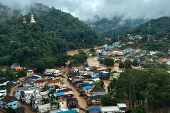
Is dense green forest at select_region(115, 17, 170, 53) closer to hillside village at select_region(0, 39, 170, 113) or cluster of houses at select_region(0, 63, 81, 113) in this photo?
hillside village at select_region(0, 39, 170, 113)

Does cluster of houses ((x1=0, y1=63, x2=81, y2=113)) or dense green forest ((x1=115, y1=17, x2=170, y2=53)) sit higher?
dense green forest ((x1=115, y1=17, x2=170, y2=53))

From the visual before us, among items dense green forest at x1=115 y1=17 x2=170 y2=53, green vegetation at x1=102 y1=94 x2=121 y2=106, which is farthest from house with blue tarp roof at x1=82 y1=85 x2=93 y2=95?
dense green forest at x1=115 y1=17 x2=170 y2=53

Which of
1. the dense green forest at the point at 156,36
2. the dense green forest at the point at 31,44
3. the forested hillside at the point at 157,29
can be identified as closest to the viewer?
the dense green forest at the point at 31,44

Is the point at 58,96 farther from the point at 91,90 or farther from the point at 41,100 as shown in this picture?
the point at 91,90

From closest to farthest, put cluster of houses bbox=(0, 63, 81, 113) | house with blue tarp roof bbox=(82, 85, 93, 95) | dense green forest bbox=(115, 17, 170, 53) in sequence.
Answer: cluster of houses bbox=(0, 63, 81, 113), house with blue tarp roof bbox=(82, 85, 93, 95), dense green forest bbox=(115, 17, 170, 53)

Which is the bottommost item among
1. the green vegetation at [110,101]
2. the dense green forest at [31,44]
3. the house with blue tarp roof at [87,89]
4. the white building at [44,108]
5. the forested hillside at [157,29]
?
the white building at [44,108]

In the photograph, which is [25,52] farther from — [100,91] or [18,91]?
[100,91]

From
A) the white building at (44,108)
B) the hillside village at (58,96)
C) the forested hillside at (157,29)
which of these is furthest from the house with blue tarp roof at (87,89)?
the forested hillside at (157,29)

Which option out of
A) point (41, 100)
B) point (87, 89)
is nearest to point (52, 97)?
point (41, 100)

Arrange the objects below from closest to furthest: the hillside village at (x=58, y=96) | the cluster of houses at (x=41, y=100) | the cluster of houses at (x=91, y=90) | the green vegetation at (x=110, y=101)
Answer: the cluster of houses at (x=91, y=90)
the green vegetation at (x=110, y=101)
the hillside village at (x=58, y=96)
the cluster of houses at (x=41, y=100)

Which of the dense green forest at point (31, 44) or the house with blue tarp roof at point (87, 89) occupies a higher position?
the dense green forest at point (31, 44)

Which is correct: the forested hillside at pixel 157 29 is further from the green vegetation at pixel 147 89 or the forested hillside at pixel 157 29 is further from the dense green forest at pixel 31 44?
the green vegetation at pixel 147 89
